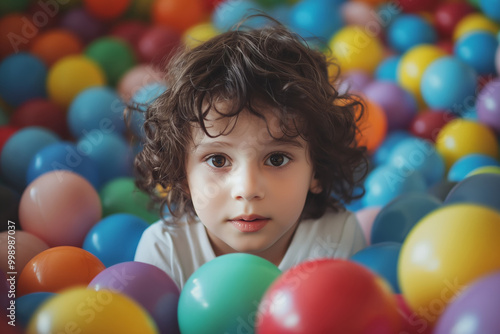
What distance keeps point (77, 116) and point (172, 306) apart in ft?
3.81

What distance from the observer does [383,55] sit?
7.75ft

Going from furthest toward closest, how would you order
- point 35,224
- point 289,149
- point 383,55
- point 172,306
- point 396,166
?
point 383,55, point 396,166, point 35,224, point 289,149, point 172,306

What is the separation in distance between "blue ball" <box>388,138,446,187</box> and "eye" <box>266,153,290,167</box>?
0.72 m

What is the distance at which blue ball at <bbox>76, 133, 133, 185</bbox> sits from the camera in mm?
1703

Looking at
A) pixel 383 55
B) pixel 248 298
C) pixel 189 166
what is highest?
pixel 383 55

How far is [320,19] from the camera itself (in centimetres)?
229

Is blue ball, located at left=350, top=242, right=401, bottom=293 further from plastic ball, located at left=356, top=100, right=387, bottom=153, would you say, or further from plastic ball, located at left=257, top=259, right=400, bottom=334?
plastic ball, located at left=356, top=100, right=387, bottom=153

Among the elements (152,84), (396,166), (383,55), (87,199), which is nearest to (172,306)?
(87,199)

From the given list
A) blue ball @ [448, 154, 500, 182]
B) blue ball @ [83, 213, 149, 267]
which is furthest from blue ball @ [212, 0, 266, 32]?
blue ball @ [83, 213, 149, 267]

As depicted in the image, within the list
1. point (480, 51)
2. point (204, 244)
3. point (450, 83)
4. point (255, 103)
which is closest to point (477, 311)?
point (255, 103)

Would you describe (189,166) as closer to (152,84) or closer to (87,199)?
(87,199)

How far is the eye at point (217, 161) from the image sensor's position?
3.36 ft

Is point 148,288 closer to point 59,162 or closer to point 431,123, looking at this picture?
point 59,162

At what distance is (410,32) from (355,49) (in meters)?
0.27
